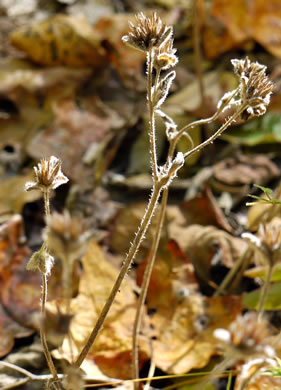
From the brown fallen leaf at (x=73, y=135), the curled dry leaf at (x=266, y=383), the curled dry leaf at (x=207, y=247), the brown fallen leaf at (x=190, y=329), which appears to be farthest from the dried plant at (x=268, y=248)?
the brown fallen leaf at (x=73, y=135)

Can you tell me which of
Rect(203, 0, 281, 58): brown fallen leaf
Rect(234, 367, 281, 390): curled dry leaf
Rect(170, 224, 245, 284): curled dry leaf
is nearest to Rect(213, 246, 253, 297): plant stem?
Rect(170, 224, 245, 284): curled dry leaf

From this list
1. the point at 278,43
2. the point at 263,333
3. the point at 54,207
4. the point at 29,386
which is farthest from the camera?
the point at 278,43

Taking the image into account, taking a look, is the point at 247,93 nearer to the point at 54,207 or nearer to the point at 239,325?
the point at 239,325

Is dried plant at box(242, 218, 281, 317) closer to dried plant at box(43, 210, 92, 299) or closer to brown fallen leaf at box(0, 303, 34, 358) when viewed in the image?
dried plant at box(43, 210, 92, 299)

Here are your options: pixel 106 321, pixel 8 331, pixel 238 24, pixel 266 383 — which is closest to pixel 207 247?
pixel 106 321

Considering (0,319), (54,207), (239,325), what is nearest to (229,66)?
(54,207)
